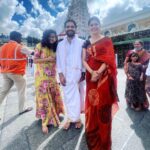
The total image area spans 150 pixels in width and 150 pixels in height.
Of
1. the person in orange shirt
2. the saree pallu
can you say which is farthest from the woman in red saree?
the person in orange shirt

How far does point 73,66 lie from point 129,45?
15962mm

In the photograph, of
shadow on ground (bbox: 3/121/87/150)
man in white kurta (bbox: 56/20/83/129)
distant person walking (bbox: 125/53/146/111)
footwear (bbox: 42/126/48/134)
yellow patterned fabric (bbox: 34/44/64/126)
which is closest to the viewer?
shadow on ground (bbox: 3/121/87/150)

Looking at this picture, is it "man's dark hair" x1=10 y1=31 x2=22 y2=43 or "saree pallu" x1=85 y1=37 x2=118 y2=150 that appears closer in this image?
"saree pallu" x1=85 y1=37 x2=118 y2=150

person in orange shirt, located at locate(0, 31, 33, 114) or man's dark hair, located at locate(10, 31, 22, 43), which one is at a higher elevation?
man's dark hair, located at locate(10, 31, 22, 43)

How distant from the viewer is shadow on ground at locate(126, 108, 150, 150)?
3047 millimetres

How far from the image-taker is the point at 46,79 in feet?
11.4

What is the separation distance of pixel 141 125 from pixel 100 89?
1.39m

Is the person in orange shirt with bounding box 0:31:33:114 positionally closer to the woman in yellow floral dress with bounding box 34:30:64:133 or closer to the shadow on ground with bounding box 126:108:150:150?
the woman in yellow floral dress with bounding box 34:30:64:133

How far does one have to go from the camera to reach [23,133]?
3.38 m

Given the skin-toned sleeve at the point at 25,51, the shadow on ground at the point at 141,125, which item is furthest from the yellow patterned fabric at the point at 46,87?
the shadow on ground at the point at 141,125

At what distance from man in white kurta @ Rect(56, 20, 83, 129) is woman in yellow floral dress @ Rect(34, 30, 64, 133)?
0.61 feet

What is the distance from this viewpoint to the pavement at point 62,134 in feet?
9.58

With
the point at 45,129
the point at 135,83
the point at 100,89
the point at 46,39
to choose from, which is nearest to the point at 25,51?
the point at 46,39

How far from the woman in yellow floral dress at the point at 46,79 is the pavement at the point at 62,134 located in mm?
224
